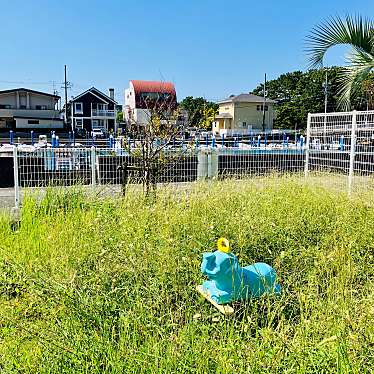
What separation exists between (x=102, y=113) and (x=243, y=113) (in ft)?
56.2

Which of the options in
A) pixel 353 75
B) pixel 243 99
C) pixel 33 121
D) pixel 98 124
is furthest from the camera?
pixel 243 99

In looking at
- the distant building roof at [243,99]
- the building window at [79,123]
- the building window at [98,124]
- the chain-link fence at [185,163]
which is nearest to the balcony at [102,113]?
the building window at [98,124]

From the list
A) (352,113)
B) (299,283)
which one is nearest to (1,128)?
(352,113)

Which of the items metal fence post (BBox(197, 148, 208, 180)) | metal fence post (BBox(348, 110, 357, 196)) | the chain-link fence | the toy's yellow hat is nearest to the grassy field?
the toy's yellow hat

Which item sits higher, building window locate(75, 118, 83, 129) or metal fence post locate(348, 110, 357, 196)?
building window locate(75, 118, 83, 129)

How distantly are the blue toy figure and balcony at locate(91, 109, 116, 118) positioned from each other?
4076 centimetres

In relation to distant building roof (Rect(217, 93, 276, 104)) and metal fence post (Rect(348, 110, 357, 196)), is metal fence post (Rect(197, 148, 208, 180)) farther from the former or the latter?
distant building roof (Rect(217, 93, 276, 104))

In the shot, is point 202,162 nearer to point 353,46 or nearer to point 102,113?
point 353,46

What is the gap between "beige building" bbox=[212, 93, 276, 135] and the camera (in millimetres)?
46250

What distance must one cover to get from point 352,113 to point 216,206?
3.38 metres

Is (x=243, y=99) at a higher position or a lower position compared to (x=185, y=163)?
higher

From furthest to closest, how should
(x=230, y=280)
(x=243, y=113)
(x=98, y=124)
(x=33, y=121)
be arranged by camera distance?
1. (x=243, y=113)
2. (x=98, y=124)
3. (x=33, y=121)
4. (x=230, y=280)

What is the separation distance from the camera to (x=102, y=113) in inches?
1626

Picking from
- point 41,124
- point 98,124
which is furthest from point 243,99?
point 41,124
